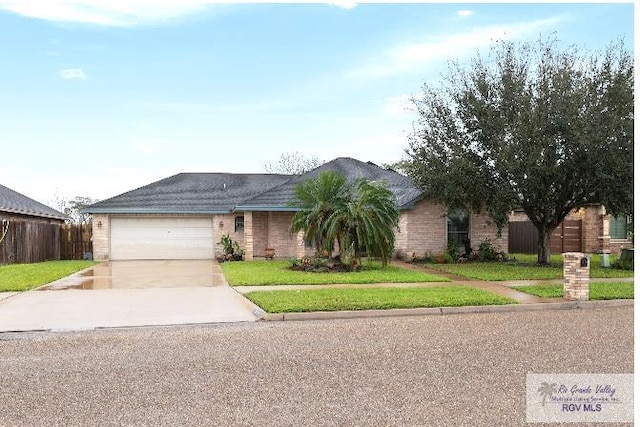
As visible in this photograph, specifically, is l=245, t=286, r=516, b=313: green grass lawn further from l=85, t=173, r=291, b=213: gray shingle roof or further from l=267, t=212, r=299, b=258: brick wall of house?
l=85, t=173, r=291, b=213: gray shingle roof

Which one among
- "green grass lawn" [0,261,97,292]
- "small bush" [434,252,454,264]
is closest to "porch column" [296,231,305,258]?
"small bush" [434,252,454,264]

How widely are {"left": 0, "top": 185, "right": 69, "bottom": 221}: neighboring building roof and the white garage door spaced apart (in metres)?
4.41

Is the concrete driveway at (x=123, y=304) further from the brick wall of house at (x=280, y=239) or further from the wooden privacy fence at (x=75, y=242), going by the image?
the wooden privacy fence at (x=75, y=242)

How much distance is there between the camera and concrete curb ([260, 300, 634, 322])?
9.45 m

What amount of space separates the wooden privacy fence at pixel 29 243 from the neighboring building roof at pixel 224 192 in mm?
2221

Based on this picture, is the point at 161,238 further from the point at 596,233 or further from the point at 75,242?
the point at 596,233

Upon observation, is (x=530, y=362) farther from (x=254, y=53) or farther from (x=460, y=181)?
(x=460, y=181)

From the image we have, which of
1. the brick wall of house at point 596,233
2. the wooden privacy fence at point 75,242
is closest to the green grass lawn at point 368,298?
the brick wall of house at point 596,233

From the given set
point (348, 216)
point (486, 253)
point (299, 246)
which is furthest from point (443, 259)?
point (299, 246)

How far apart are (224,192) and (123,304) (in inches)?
698

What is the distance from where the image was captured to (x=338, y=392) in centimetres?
523

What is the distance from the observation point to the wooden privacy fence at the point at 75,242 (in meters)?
27.0

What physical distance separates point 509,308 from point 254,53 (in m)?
8.74

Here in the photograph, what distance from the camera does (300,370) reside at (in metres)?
6.02
